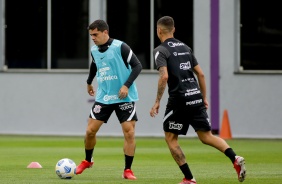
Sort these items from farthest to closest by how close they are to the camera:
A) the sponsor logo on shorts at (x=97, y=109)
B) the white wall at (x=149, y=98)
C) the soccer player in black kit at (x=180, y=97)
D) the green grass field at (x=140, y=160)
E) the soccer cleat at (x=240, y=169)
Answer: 1. the white wall at (x=149, y=98)
2. the sponsor logo on shorts at (x=97, y=109)
3. the green grass field at (x=140, y=160)
4. the soccer player in black kit at (x=180, y=97)
5. the soccer cleat at (x=240, y=169)

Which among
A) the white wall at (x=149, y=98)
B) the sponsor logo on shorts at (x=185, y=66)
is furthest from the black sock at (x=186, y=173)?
the white wall at (x=149, y=98)

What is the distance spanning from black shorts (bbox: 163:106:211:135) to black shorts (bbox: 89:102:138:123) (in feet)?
4.91

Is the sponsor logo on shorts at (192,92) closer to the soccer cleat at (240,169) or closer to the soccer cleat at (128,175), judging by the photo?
the soccer cleat at (240,169)

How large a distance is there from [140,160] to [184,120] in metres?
5.78

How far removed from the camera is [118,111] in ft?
44.7

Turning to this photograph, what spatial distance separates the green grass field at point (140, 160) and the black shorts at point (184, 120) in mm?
958

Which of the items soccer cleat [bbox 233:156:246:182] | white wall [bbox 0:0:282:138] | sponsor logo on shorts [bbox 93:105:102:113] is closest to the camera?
soccer cleat [bbox 233:156:246:182]

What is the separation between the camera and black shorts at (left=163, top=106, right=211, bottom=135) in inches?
476

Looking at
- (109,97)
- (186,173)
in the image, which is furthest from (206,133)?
(109,97)

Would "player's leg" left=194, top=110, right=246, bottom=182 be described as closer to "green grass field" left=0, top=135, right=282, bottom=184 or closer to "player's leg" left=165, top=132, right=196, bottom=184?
"player's leg" left=165, top=132, right=196, bottom=184

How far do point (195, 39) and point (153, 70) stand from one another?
1.41 metres

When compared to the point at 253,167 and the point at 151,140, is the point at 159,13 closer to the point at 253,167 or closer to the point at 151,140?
the point at 151,140

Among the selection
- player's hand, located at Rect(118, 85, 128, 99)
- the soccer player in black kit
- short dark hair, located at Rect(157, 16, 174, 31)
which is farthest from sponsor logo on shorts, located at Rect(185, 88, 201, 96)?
player's hand, located at Rect(118, 85, 128, 99)

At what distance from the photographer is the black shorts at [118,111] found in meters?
13.6
